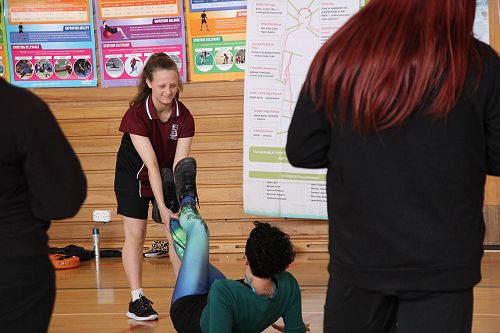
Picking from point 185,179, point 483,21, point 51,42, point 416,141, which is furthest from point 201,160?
point 416,141

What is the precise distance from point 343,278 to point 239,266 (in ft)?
15.9

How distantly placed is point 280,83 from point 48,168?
16.7 feet

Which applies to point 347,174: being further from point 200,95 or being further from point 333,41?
point 200,95

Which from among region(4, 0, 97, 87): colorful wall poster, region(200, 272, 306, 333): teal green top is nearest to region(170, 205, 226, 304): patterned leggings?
region(200, 272, 306, 333): teal green top

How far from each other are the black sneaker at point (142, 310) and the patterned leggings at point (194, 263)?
0.75 metres

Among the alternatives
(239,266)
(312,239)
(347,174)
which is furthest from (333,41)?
(312,239)

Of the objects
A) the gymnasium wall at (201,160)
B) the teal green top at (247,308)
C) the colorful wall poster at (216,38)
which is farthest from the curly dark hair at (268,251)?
the colorful wall poster at (216,38)

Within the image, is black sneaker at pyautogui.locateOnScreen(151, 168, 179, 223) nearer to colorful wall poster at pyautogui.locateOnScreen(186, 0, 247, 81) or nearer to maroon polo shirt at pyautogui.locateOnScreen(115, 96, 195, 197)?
maroon polo shirt at pyautogui.locateOnScreen(115, 96, 195, 197)

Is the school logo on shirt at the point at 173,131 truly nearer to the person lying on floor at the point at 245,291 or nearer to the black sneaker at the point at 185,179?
the black sneaker at the point at 185,179

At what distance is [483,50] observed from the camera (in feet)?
6.06

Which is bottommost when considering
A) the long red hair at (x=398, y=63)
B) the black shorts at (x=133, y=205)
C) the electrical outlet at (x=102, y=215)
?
the electrical outlet at (x=102, y=215)

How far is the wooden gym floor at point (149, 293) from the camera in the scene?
4.65 meters

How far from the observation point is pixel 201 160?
741 cm

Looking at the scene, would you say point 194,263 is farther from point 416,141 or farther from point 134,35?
point 134,35
